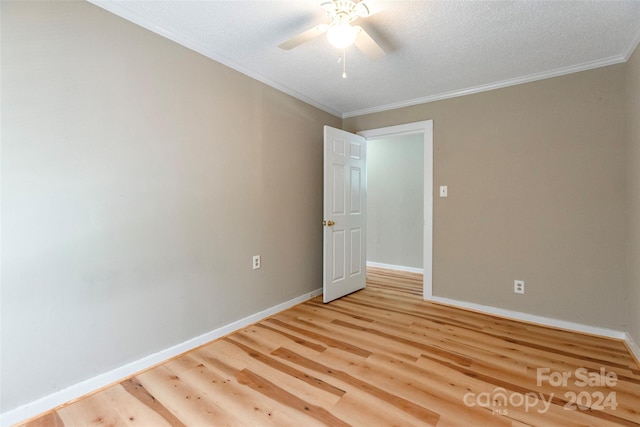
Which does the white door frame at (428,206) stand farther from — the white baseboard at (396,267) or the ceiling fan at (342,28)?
the ceiling fan at (342,28)

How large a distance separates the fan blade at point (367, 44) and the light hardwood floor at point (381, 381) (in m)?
2.08

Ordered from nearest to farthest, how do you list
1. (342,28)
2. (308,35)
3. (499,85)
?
(342,28) < (308,35) < (499,85)

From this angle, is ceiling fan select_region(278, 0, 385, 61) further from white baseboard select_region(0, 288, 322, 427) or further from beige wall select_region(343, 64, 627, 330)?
white baseboard select_region(0, 288, 322, 427)

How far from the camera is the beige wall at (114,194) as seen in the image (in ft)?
4.61

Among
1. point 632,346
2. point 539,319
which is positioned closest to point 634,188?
point 632,346

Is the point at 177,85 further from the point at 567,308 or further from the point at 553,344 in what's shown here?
the point at 567,308

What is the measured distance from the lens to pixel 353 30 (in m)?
1.53

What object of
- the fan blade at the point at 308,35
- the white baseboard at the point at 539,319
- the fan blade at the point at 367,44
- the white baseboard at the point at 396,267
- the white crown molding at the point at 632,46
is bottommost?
the white baseboard at the point at 396,267

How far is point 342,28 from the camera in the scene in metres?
1.51

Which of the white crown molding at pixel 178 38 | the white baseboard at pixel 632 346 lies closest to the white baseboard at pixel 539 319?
the white baseboard at pixel 632 346

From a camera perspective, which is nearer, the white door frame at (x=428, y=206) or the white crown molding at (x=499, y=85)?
the white crown molding at (x=499, y=85)

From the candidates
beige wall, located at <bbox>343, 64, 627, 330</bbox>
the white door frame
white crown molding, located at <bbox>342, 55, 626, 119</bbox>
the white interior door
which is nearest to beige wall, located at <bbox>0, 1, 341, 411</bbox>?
the white interior door

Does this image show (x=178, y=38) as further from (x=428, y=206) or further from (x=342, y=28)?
(x=428, y=206)

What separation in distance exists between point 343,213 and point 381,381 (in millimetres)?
1882
